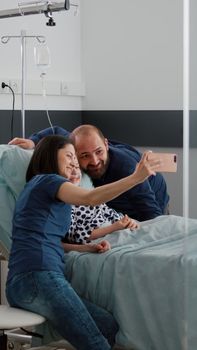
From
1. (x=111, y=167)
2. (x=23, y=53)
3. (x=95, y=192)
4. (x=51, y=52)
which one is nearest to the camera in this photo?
(x=95, y=192)

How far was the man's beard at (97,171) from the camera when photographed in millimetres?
3234

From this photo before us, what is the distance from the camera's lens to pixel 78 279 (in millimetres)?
2617

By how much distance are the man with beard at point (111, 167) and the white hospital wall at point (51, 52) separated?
93cm

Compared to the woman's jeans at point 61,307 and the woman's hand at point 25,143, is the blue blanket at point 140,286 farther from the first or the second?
the woman's hand at point 25,143

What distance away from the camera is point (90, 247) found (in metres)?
2.66

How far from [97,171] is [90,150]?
0.42ft

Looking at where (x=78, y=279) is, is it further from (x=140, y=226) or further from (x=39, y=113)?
(x=39, y=113)

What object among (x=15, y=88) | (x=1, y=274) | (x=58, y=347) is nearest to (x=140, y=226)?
(x=58, y=347)

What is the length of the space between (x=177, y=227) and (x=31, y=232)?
66 cm

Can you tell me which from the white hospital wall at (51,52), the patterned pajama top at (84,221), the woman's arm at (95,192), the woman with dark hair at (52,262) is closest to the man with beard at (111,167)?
the patterned pajama top at (84,221)

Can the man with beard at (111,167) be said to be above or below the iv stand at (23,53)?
below

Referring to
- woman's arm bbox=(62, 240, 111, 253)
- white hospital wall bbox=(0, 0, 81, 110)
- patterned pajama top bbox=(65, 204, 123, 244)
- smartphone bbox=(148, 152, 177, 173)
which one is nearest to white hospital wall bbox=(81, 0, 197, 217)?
white hospital wall bbox=(0, 0, 81, 110)

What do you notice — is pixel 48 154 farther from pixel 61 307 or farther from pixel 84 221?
pixel 61 307

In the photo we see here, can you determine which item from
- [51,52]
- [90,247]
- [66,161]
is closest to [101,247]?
[90,247]
